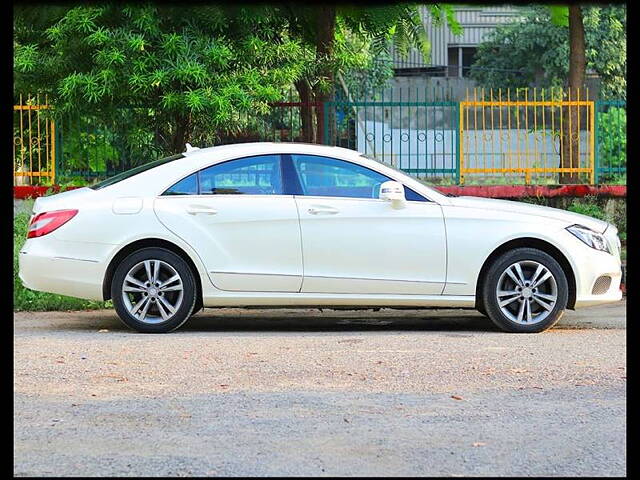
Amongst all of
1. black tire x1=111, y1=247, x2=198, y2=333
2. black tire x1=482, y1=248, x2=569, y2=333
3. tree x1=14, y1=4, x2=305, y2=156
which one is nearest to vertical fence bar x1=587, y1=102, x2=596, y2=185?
tree x1=14, y1=4, x2=305, y2=156

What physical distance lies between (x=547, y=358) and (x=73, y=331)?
404 cm

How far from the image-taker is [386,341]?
9.60 meters

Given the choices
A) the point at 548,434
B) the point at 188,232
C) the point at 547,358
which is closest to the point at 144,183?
the point at 188,232

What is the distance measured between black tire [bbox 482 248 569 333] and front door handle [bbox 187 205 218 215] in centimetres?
233

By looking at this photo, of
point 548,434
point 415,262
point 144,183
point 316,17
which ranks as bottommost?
point 548,434

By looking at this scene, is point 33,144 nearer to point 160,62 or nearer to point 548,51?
point 160,62

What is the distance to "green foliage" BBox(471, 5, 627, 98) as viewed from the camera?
97.1ft

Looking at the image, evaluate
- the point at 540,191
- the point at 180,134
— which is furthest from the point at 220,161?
the point at 540,191

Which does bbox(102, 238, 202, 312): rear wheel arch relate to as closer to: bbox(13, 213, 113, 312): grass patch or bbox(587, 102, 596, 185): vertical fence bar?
bbox(13, 213, 113, 312): grass patch

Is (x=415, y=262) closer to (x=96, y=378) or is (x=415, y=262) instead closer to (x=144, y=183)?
(x=144, y=183)

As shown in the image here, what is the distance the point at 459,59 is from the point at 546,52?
668 centimetres

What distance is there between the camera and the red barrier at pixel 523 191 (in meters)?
14.4

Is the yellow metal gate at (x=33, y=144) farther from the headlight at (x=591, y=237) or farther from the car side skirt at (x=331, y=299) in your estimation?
the headlight at (x=591, y=237)

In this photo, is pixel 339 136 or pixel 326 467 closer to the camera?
pixel 326 467
